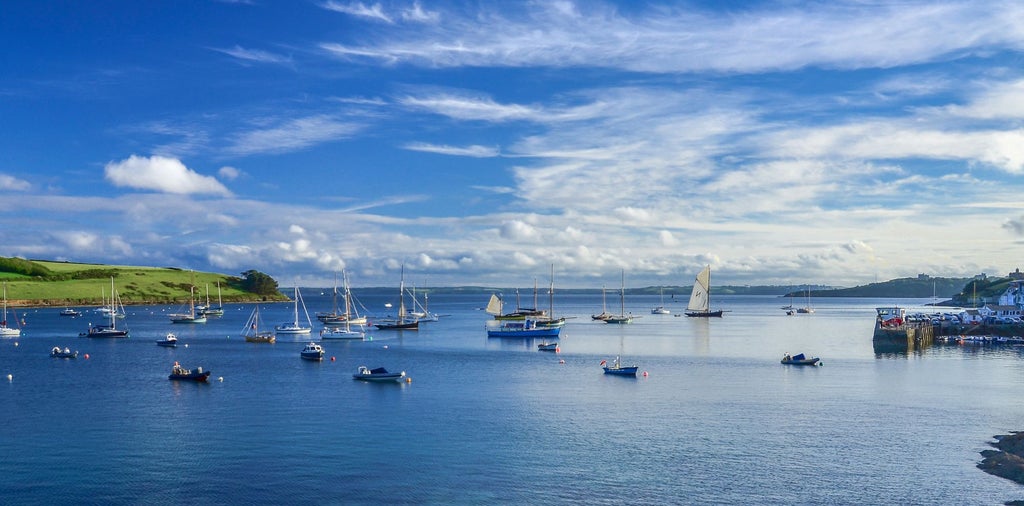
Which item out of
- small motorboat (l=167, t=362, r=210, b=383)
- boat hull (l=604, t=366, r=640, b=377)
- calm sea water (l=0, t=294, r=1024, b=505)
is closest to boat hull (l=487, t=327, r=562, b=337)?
calm sea water (l=0, t=294, r=1024, b=505)

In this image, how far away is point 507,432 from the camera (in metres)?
55.6

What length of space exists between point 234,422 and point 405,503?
2524cm

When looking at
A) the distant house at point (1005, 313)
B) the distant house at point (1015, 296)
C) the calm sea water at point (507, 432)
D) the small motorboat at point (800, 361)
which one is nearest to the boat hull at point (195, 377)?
the calm sea water at point (507, 432)

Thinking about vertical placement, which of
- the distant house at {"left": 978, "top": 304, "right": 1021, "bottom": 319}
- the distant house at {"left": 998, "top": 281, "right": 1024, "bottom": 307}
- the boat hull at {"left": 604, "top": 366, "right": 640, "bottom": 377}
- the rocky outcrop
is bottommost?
the rocky outcrop

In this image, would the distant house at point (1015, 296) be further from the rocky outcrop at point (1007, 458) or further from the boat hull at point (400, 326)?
the rocky outcrop at point (1007, 458)

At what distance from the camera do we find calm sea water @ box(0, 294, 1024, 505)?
41469mm

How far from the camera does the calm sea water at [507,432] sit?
41.5m

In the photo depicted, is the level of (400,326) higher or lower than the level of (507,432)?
higher

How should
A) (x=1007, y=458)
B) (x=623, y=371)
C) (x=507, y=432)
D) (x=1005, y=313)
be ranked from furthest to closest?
(x=1005, y=313) < (x=623, y=371) < (x=507, y=432) < (x=1007, y=458)

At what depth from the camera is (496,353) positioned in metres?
119

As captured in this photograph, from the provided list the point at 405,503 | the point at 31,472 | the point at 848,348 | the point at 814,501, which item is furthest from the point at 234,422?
the point at 848,348

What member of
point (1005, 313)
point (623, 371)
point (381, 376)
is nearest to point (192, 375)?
point (381, 376)

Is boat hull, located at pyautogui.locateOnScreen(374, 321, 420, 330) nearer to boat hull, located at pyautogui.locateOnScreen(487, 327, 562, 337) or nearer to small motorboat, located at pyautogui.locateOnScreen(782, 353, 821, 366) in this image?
boat hull, located at pyautogui.locateOnScreen(487, 327, 562, 337)

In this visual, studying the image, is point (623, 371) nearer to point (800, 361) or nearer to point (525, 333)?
point (800, 361)
